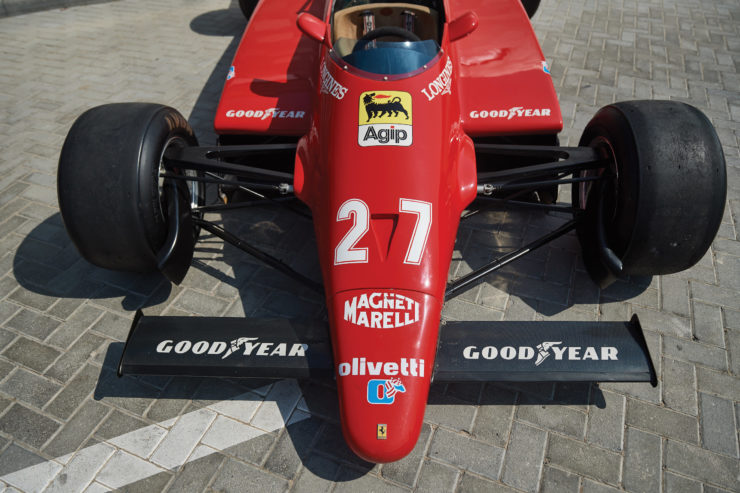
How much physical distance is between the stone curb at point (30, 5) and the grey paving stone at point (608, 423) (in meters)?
9.32

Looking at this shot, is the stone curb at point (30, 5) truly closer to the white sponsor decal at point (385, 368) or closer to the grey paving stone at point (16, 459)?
the grey paving stone at point (16, 459)

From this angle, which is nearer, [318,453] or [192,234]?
[318,453]

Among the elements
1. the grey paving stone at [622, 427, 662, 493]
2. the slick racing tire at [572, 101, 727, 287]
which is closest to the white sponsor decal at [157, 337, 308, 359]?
the grey paving stone at [622, 427, 662, 493]

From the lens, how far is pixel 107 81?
20.5ft

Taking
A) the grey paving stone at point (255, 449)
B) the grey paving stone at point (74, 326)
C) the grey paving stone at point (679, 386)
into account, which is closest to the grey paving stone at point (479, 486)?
the grey paving stone at point (255, 449)

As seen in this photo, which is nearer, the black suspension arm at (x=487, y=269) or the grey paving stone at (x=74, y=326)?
the black suspension arm at (x=487, y=269)

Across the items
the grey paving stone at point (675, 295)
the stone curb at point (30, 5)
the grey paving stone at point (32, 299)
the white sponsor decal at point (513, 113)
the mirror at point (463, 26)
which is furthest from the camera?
the stone curb at point (30, 5)

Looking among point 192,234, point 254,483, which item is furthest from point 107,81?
point 254,483

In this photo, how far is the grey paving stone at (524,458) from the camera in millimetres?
2643

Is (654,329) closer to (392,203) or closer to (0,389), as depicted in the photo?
(392,203)

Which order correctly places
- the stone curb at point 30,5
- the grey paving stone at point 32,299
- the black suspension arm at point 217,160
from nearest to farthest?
the black suspension arm at point 217,160 < the grey paving stone at point 32,299 < the stone curb at point 30,5

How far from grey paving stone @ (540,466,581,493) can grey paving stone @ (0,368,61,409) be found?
9.14 feet

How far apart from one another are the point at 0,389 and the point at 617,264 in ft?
12.2

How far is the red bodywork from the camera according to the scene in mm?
2496
